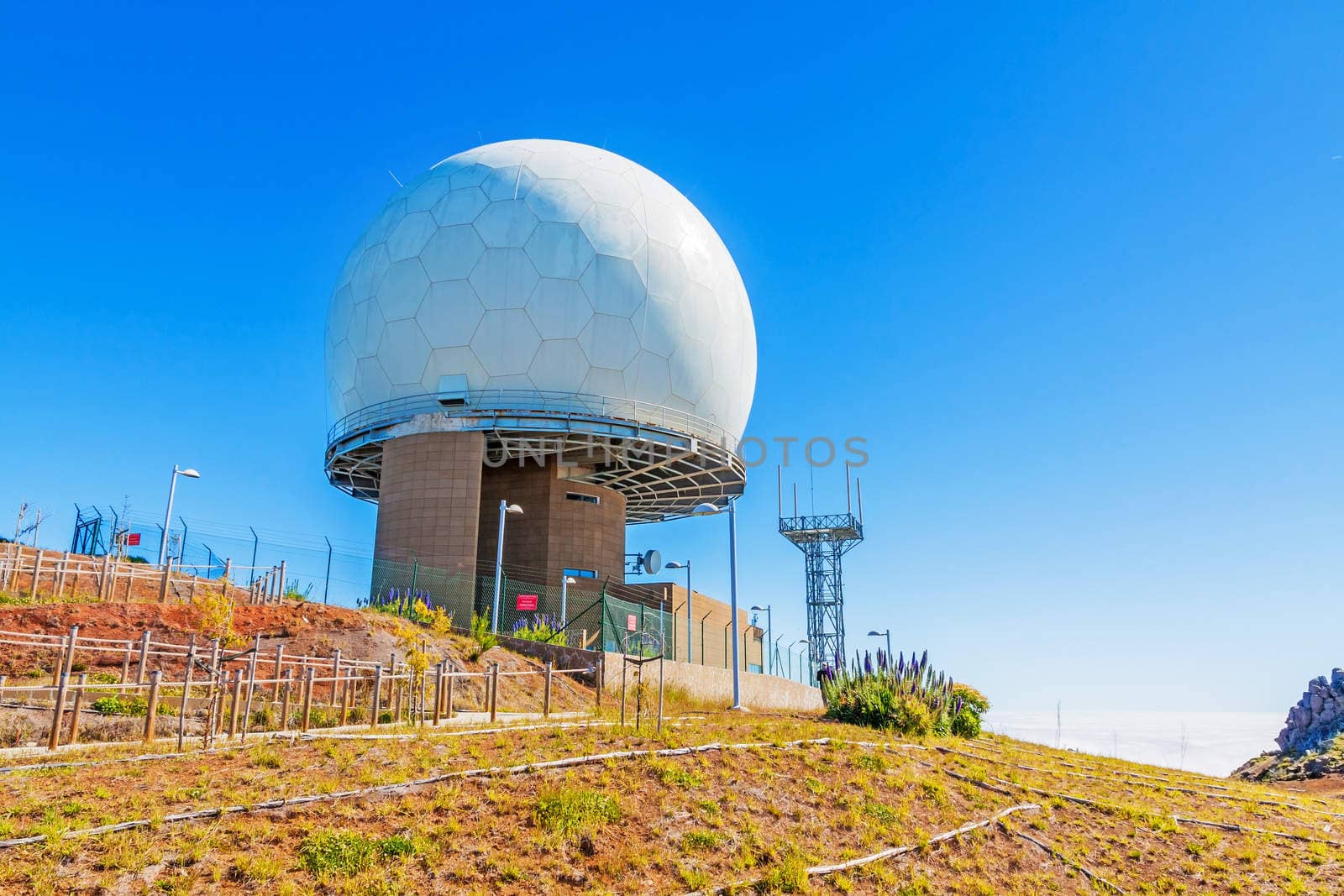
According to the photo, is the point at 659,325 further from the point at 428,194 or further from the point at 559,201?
the point at 428,194

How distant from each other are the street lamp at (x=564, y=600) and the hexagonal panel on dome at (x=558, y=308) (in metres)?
7.80

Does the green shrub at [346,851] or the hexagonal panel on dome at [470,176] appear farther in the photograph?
the hexagonal panel on dome at [470,176]

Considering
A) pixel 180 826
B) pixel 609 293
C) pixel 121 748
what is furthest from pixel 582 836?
pixel 609 293

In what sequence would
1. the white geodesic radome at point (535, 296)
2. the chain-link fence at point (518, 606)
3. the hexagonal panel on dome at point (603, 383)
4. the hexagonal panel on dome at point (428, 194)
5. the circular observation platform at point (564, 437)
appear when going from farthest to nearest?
1. the hexagonal panel on dome at point (428, 194)
2. the hexagonal panel on dome at point (603, 383)
3. the white geodesic radome at point (535, 296)
4. the circular observation platform at point (564, 437)
5. the chain-link fence at point (518, 606)

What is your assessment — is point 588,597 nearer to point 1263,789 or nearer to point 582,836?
point 1263,789

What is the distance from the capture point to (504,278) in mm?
29984

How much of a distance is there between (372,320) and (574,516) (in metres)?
9.57

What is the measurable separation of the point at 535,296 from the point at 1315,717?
3269 centimetres

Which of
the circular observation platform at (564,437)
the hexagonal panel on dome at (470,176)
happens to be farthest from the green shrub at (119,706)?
the hexagonal panel on dome at (470,176)

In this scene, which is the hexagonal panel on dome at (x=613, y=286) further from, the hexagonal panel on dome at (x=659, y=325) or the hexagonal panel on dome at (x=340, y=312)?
the hexagonal panel on dome at (x=340, y=312)

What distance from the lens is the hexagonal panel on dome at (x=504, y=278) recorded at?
29.9 meters

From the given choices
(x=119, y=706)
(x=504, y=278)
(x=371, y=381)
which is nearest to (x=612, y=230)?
(x=504, y=278)

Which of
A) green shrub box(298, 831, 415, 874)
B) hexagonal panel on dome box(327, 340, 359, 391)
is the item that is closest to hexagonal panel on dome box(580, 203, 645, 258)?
hexagonal panel on dome box(327, 340, 359, 391)

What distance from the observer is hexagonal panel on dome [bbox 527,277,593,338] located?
97.9 feet
